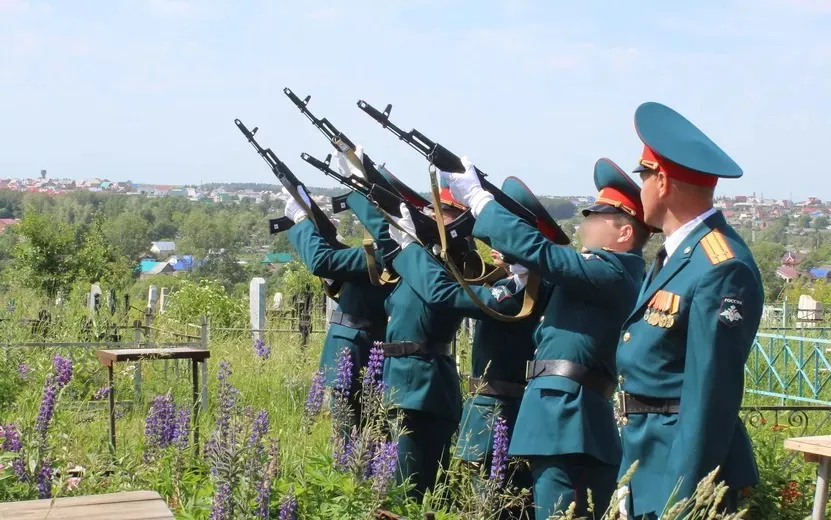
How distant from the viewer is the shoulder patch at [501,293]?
15.7ft

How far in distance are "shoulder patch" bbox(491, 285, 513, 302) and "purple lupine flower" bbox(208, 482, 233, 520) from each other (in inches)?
81.1

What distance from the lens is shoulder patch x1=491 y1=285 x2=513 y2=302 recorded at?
15.7 feet

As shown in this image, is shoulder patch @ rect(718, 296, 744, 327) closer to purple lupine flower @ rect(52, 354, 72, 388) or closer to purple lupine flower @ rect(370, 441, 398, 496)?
purple lupine flower @ rect(370, 441, 398, 496)

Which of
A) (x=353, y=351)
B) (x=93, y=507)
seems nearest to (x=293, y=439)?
(x=353, y=351)

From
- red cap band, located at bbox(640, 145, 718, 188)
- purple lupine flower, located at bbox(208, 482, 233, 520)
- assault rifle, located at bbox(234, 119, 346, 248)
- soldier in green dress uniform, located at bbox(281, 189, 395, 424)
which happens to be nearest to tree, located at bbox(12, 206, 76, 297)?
assault rifle, located at bbox(234, 119, 346, 248)

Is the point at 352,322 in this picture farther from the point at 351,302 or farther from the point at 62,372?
the point at 62,372

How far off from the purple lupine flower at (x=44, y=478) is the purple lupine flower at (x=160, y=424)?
0.60 metres

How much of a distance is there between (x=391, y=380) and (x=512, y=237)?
1433 mm

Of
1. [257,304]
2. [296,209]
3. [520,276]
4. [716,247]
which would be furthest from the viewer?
[257,304]

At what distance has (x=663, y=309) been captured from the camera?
10.8ft

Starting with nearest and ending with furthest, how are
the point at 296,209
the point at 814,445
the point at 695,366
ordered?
1. the point at 695,366
2. the point at 814,445
3. the point at 296,209

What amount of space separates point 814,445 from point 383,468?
1551mm

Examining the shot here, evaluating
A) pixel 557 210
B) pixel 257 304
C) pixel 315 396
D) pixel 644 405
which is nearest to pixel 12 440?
pixel 315 396

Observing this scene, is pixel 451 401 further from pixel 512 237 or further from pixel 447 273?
pixel 512 237
